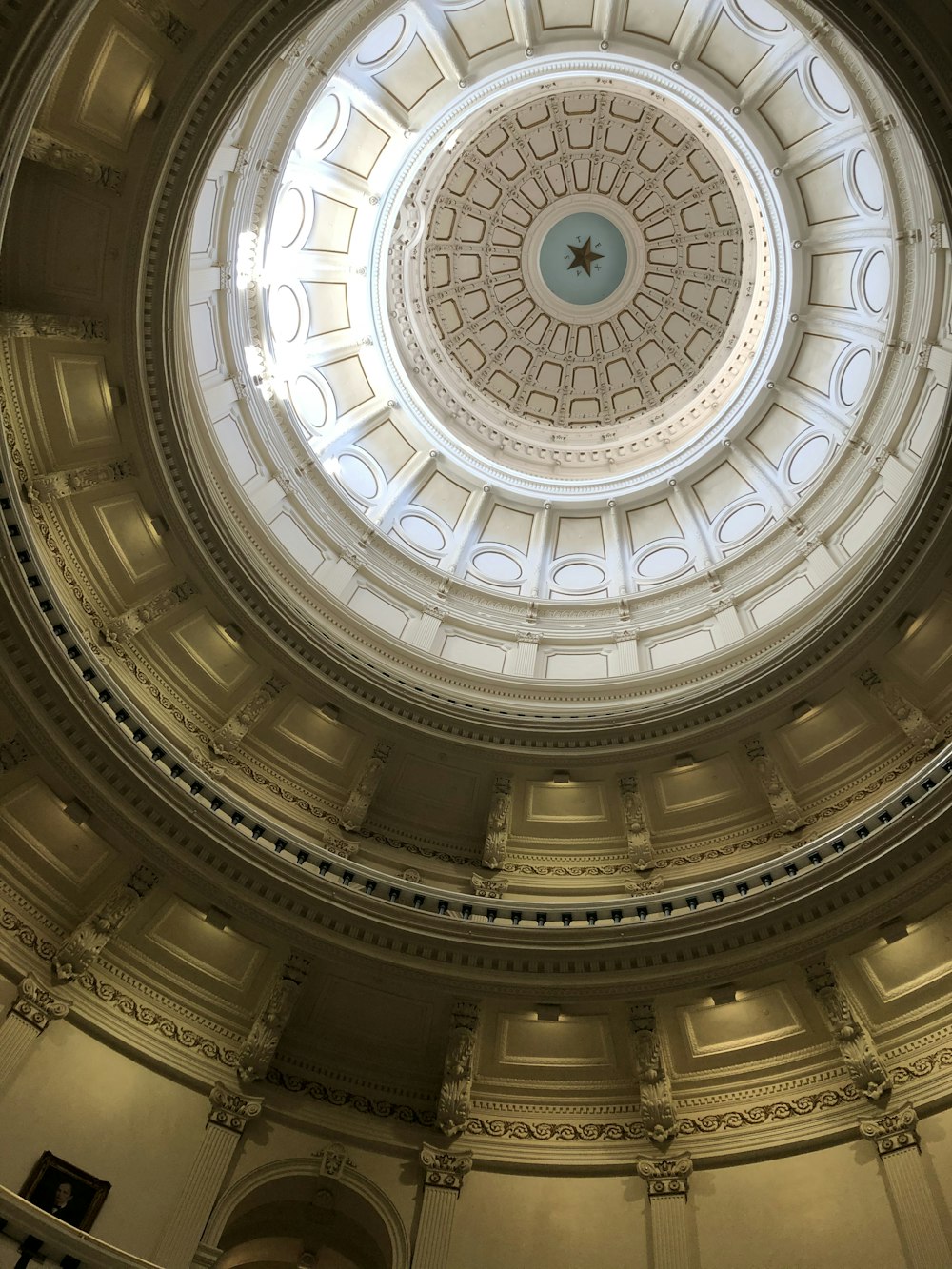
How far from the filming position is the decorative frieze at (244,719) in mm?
15000

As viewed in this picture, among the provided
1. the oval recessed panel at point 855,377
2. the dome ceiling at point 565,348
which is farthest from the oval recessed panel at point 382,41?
the oval recessed panel at point 855,377

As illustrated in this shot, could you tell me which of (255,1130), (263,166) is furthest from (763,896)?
(263,166)

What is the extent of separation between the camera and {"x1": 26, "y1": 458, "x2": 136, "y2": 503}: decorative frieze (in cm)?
1321

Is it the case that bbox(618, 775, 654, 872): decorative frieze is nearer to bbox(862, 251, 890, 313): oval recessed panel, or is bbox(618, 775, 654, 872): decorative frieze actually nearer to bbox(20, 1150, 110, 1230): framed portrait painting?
bbox(20, 1150, 110, 1230): framed portrait painting

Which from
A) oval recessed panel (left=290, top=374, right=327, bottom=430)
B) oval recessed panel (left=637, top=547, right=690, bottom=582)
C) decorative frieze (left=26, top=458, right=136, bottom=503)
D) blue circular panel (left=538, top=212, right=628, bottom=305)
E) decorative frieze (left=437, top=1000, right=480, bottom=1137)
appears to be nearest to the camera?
decorative frieze (left=437, top=1000, right=480, bottom=1137)

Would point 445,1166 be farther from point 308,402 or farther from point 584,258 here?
point 584,258

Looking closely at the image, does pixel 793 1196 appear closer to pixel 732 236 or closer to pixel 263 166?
pixel 263 166

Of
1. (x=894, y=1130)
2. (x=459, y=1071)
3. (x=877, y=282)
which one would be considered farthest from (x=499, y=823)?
(x=877, y=282)

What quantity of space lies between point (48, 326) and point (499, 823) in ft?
33.3

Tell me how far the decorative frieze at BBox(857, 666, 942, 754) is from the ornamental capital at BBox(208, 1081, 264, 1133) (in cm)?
1067

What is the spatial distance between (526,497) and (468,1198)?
1532 centimetres

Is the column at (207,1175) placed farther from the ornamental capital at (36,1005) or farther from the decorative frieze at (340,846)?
the decorative frieze at (340,846)

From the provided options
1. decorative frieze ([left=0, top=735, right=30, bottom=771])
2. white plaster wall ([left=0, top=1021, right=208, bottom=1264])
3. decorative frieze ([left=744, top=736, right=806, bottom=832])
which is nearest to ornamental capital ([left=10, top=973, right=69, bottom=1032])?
white plaster wall ([left=0, top=1021, right=208, bottom=1264])

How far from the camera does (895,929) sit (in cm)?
1187
